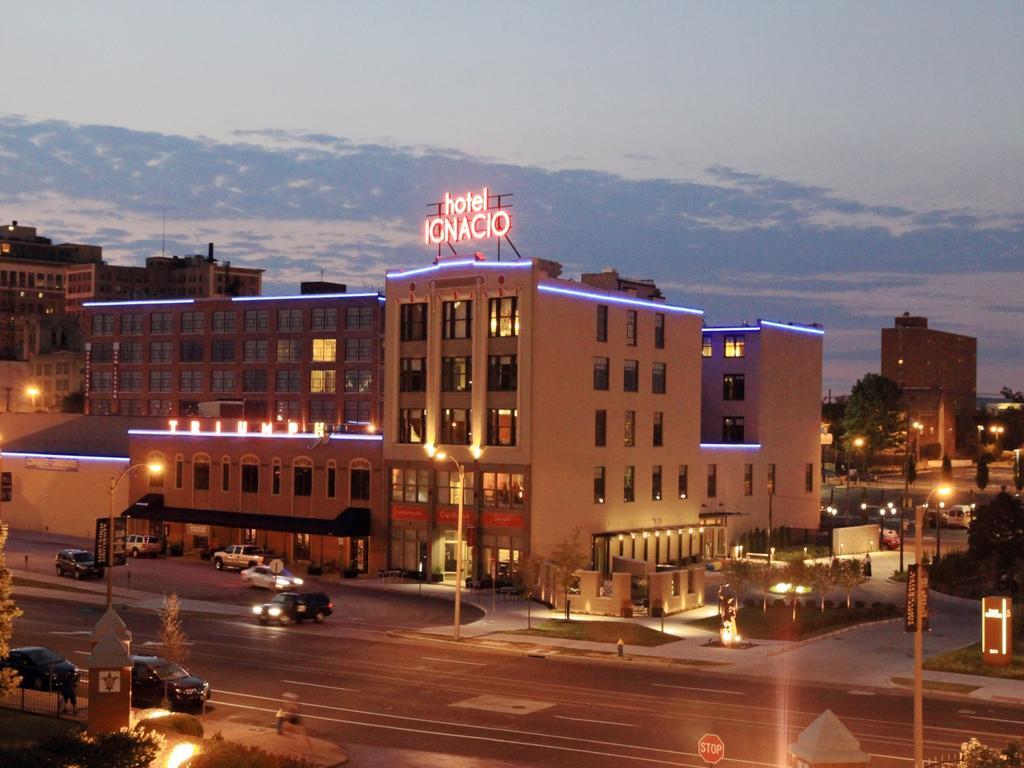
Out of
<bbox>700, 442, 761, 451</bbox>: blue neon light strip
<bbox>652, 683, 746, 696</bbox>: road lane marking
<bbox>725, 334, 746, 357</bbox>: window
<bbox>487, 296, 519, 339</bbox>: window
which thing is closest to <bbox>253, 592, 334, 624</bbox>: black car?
<bbox>652, 683, 746, 696</bbox>: road lane marking

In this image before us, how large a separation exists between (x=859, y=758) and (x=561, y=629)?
1454 inches

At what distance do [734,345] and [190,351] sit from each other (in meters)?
62.4

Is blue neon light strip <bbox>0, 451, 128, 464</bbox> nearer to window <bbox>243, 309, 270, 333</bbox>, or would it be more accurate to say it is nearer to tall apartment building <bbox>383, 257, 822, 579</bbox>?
tall apartment building <bbox>383, 257, 822, 579</bbox>

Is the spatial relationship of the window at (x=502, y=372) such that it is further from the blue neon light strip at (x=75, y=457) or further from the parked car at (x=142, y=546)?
the blue neon light strip at (x=75, y=457)

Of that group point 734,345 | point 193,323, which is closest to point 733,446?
point 734,345

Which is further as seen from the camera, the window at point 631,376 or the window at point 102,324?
the window at point 102,324

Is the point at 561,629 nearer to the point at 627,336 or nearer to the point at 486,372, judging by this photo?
the point at 486,372

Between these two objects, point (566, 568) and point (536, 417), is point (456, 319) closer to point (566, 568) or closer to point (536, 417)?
point (536, 417)

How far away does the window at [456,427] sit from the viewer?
76.2 meters

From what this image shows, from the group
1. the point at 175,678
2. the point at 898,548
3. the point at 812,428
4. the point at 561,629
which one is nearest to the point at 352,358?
the point at 812,428

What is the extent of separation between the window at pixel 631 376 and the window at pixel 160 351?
6844cm

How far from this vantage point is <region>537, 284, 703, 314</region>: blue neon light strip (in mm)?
74875

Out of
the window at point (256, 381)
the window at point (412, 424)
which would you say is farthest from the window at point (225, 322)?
the window at point (412, 424)

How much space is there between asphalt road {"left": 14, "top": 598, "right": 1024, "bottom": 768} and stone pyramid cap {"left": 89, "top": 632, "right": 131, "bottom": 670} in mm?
5425
